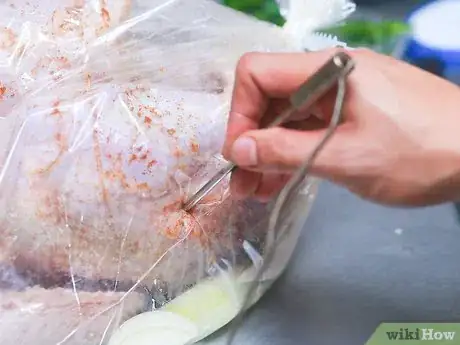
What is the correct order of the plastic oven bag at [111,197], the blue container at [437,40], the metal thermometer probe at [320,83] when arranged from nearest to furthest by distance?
the metal thermometer probe at [320,83], the plastic oven bag at [111,197], the blue container at [437,40]

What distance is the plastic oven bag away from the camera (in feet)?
2.11

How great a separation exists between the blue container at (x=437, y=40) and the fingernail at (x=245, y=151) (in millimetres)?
361

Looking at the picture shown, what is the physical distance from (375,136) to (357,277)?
0.85 ft

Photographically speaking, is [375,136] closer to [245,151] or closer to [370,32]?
[245,151]

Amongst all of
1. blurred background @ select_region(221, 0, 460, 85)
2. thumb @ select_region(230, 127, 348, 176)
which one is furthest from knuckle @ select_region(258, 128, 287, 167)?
blurred background @ select_region(221, 0, 460, 85)

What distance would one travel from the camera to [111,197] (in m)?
0.65

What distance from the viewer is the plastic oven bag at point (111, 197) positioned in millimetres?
642

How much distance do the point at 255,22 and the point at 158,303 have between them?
33 cm

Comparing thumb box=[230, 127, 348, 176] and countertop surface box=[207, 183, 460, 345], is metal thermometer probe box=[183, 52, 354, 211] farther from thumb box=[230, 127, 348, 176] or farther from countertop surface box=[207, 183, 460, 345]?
countertop surface box=[207, 183, 460, 345]

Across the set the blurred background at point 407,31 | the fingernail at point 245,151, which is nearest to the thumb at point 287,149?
the fingernail at point 245,151

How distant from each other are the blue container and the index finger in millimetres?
280

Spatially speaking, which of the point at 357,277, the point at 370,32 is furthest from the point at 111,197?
the point at 370,32

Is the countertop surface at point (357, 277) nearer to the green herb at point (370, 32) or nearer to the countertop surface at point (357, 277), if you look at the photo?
the countertop surface at point (357, 277)

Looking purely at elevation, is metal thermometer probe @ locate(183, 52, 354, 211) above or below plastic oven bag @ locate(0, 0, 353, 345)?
above
